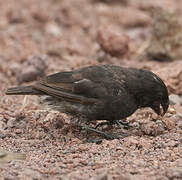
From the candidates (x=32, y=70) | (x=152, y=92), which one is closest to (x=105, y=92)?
(x=152, y=92)

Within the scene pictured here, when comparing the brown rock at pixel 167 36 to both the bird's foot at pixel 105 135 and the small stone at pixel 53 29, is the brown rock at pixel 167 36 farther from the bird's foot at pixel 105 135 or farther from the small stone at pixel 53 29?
the bird's foot at pixel 105 135

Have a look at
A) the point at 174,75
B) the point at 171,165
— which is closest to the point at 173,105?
the point at 174,75

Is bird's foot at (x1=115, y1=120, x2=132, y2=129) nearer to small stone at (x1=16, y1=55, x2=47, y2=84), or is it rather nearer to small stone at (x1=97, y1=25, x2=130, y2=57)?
small stone at (x1=16, y1=55, x2=47, y2=84)

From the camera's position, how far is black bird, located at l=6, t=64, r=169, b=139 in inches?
230

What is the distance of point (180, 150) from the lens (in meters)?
5.38

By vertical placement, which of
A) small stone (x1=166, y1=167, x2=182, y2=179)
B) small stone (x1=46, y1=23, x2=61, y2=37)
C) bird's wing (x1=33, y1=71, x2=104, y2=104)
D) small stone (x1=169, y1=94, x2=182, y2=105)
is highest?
bird's wing (x1=33, y1=71, x2=104, y2=104)

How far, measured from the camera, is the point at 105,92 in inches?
230

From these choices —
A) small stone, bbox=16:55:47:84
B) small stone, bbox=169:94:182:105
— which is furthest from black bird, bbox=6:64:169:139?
small stone, bbox=16:55:47:84

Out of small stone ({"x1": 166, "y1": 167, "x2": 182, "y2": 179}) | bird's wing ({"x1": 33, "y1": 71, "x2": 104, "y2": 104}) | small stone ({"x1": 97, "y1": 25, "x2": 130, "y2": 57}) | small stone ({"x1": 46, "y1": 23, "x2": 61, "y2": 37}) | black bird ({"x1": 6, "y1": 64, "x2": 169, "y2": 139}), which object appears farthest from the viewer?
small stone ({"x1": 46, "y1": 23, "x2": 61, "y2": 37})

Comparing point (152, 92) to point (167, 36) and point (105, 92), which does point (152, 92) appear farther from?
point (167, 36)

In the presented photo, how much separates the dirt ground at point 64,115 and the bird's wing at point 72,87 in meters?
0.41

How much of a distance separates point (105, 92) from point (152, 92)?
0.58 meters

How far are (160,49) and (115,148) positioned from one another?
3632mm

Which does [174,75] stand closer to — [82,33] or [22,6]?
[82,33]
